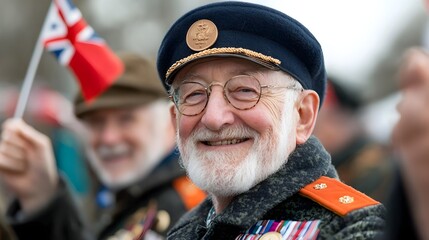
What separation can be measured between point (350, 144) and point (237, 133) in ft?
12.7

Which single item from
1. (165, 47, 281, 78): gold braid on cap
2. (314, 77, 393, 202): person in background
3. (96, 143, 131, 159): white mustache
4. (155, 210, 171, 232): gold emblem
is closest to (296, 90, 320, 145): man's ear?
(165, 47, 281, 78): gold braid on cap

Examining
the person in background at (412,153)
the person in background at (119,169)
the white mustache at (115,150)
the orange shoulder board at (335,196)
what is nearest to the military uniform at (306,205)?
the orange shoulder board at (335,196)

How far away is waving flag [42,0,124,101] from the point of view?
244 inches

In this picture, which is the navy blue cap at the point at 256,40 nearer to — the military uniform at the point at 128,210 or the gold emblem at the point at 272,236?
the gold emblem at the point at 272,236

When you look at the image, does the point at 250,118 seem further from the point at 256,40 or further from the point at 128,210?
the point at 128,210

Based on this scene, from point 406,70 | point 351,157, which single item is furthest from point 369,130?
point 406,70

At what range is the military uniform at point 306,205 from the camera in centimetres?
348

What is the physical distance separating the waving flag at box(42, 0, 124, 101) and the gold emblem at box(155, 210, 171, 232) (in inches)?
35.1

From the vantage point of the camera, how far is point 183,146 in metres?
4.13

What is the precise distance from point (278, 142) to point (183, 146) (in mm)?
430

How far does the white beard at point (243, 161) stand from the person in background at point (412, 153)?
1204 millimetres

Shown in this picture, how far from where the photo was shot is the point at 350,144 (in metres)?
7.65

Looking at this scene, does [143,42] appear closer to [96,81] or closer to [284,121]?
[96,81]

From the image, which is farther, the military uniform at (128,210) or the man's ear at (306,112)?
the military uniform at (128,210)
